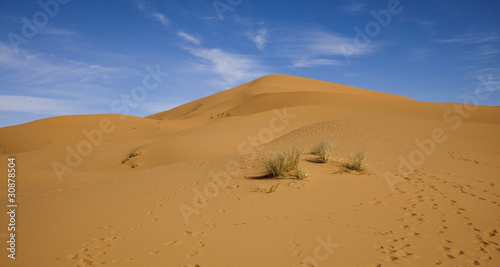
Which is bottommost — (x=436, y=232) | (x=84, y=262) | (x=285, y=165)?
(x=84, y=262)

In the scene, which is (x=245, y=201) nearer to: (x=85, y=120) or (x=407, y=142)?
(x=407, y=142)

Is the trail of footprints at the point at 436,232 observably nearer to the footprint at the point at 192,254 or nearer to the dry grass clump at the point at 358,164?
the dry grass clump at the point at 358,164

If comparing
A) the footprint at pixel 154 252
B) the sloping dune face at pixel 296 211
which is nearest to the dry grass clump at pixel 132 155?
the sloping dune face at pixel 296 211

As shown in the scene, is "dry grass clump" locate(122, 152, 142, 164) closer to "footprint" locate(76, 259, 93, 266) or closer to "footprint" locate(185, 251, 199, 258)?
"footprint" locate(76, 259, 93, 266)

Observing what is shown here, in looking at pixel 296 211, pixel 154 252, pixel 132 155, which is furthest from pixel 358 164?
pixel 132 155

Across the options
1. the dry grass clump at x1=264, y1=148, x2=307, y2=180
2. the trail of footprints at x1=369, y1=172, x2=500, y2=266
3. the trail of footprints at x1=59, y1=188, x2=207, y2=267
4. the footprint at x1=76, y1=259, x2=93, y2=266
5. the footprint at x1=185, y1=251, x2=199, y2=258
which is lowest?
the footprint at x1=76, y1=259, x2=93, y2=266

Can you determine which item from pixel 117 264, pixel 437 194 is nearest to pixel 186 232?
pixel 117 264

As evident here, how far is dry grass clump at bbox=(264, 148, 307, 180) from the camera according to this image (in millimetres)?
7066

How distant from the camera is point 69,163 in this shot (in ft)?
53.7

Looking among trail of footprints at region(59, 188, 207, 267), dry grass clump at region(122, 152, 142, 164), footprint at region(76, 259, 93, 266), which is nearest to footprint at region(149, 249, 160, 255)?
trail of footprints at region(59, 188, 207, 267)

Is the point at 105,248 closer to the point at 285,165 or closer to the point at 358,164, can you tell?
the point at 285,165

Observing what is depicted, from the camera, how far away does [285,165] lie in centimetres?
706

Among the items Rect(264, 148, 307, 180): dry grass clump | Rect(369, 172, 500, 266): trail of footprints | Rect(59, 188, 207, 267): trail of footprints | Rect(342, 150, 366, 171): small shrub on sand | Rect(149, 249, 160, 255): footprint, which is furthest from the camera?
Rect(342, 150, 366, 171): small shrub on sand

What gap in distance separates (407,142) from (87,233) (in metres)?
11.7
